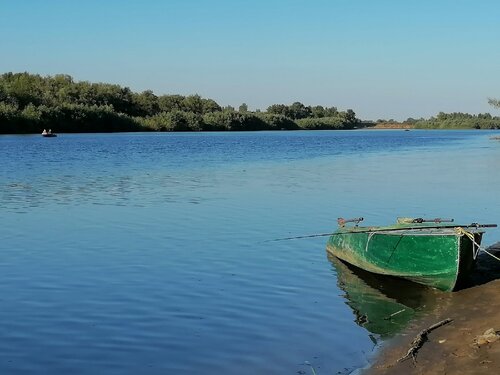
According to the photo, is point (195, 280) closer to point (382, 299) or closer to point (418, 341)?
point (382, 299)

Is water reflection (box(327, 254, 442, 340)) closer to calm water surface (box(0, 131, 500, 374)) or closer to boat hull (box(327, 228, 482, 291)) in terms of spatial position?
calm water surface (box(0, 131, 500, 374))

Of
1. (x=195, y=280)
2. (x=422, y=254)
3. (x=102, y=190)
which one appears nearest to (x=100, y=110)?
(x=102, y=190)

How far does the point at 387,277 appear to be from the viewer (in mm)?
12820

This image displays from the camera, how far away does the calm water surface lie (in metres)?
8.61

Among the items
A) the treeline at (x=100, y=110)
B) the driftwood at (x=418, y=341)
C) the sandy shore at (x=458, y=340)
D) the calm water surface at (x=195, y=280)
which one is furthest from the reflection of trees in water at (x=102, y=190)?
the treeline at (x=100, y=110)

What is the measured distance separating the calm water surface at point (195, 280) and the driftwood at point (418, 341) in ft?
1.77

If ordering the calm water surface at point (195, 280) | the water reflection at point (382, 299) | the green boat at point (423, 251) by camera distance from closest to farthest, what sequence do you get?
the calm water surface at point (195, 280) → the water reflection at point (382, 299) → the green boat at point (423, 251)

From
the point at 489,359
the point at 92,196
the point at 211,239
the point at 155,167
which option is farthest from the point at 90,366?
the point at 155,167

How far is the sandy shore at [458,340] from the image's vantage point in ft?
25.0

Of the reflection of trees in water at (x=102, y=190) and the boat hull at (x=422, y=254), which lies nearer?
the boat hull at (x=422, y=254)

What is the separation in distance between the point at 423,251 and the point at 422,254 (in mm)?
67

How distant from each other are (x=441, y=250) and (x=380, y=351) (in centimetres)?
308

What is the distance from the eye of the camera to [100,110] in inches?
4031

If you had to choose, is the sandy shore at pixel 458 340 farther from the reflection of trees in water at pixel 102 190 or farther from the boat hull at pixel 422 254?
the reflection of trees in water at pixel 102 190
